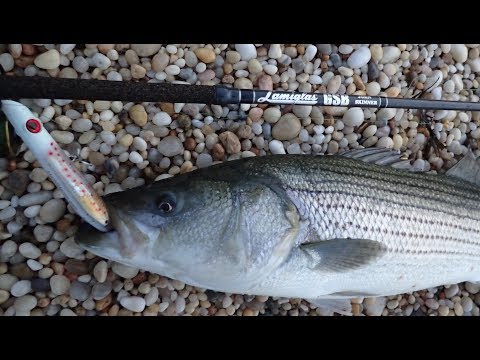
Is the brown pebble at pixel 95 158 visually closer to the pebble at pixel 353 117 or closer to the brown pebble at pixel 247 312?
the brown pebble at pixel 247 312

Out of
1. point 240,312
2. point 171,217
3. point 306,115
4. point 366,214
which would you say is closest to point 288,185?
point 366,214

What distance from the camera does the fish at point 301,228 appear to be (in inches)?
68.2

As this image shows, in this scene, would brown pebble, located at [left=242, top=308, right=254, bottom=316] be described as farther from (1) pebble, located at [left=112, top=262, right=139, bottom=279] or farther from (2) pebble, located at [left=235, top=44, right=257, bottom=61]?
(2) pebble, located at [left=235, top=44, right=257, bottom=61]

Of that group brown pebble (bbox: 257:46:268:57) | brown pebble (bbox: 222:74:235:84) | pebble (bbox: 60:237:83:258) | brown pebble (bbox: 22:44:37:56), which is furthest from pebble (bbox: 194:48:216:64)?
pebble (bbox: 60:237:83:258)

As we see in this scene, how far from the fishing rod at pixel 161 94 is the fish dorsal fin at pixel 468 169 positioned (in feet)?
0.97

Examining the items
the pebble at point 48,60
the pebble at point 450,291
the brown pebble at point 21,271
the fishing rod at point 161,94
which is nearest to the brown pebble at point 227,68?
the fishing rod at point 161,94

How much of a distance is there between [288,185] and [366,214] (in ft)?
1.19

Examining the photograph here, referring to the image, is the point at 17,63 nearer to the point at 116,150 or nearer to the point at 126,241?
the point at 116,150

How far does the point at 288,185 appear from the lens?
1.86m

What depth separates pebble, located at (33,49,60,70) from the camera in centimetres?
205

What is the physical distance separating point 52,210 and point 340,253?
50.6 inches

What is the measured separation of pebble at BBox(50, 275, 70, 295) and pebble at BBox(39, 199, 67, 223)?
0.87ft

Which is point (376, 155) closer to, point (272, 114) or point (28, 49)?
A: point (272, 114)

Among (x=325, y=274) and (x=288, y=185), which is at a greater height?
(x=288, y=185)
